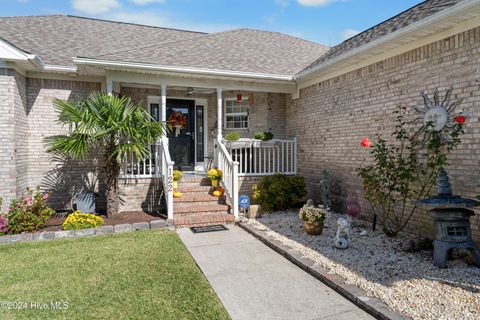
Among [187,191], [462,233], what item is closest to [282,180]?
[187,191]

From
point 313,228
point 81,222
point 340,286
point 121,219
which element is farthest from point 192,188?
point 340,286

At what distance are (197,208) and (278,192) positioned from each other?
80.6 inches

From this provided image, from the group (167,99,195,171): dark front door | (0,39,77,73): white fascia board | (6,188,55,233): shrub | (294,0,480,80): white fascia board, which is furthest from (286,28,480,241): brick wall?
(0,39,77,73): white fascia board

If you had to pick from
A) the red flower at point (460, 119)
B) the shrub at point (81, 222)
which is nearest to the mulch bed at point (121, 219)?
the shrub at point (81, 222)

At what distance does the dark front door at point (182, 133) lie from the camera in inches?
388

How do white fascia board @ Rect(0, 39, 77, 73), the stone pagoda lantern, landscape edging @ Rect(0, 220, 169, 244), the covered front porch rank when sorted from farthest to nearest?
the covered front porch → white fascia board @ Rect(0, 39, 77, 73) → landscape edging @ Rect(0, 220, 169, 244) → the stone pagoda lantern

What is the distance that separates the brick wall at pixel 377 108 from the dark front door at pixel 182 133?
3.13 meters

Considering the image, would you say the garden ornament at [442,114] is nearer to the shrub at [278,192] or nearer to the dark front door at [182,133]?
the shrub at [278,192]

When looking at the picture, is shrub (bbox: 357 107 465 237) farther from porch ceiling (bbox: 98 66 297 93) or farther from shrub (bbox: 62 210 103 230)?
shrub (bbox: 62 210 103 230)

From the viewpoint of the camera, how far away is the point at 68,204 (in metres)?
8.06

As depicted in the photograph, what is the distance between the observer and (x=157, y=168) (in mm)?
7953

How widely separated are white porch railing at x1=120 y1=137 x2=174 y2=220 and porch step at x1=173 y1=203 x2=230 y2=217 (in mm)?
333

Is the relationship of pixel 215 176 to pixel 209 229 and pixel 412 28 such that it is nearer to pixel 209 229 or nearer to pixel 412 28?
pixel 209 229

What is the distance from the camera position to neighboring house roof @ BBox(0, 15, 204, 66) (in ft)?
27.5
